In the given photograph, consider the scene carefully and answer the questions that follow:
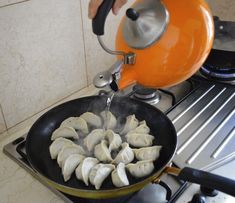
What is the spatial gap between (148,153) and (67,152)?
153 mm

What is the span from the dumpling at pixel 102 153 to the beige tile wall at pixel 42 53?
0.24m

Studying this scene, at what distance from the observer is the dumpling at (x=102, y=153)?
0.56m

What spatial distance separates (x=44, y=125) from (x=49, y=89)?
14cm

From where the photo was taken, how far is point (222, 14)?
1026 millimetres

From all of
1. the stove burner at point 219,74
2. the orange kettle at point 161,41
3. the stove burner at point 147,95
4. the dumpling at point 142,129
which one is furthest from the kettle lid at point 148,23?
the stove burner at point 219,74

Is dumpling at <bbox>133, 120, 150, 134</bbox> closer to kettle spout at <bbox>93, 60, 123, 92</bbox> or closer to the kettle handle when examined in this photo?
kettle spout at <bbox>93, 60, 123, 92</bbox>

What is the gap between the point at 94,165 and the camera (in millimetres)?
541

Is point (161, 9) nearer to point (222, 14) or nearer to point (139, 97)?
point (139, 97)

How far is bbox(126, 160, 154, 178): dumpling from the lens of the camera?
0.52 m

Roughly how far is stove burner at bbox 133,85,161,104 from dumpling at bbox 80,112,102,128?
0.58 ft

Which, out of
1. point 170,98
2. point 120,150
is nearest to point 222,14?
point 170,98

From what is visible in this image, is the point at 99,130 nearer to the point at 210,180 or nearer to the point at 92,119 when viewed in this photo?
the point at 92,119

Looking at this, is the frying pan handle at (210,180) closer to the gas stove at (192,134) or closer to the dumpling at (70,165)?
the gas stove at (192,134)

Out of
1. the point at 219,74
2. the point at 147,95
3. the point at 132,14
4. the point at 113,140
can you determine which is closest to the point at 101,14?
the point at 132,14
